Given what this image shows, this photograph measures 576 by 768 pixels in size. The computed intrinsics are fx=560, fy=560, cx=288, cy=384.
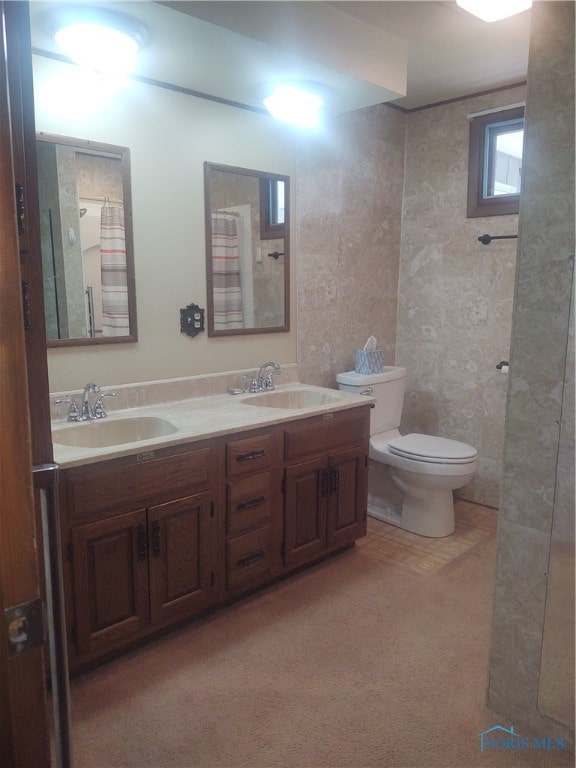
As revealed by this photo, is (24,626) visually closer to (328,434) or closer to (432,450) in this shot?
(328,434)

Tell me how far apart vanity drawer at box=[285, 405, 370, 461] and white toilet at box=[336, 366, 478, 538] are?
373 mm

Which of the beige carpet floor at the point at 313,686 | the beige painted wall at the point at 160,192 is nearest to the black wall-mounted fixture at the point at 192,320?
the beige painted wall at the point at 160,192

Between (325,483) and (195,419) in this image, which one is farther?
(325,483)

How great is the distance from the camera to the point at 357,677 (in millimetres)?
1956

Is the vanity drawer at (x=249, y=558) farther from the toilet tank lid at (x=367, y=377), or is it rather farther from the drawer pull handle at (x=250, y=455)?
the toilet tank lid at (x=367, y=377)

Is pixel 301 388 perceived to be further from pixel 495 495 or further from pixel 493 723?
pixel 493 723

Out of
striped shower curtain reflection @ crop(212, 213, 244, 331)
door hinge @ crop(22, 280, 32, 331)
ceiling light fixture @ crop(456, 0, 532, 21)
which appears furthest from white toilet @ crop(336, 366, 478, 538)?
door hinge @ crop(22, 280, 32, 331)

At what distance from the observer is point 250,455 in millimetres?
2283

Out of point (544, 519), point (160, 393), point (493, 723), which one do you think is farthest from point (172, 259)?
point (493, 723)

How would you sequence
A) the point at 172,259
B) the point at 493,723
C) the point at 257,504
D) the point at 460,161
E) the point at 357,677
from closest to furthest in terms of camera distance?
the point at 493,723
the point at 357,677
the point at 257,504
the point at 172,259
the point at 460,161

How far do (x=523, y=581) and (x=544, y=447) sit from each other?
41 centimetres

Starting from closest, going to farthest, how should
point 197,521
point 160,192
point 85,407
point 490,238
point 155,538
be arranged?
point 155,538
point 197,521
point 85,407
point 160,192
point 490,238

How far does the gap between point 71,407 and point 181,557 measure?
0.74 meters

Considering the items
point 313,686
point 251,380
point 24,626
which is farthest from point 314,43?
point 313,686
